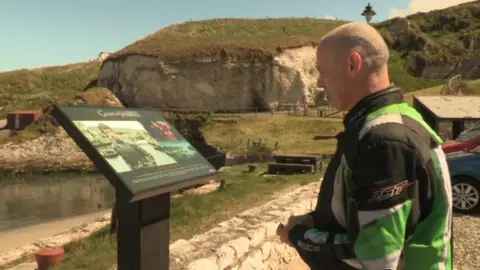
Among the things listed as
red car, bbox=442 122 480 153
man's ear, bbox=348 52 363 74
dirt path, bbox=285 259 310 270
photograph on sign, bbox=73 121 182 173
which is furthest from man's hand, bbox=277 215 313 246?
red car, bbox=442 122 480 153

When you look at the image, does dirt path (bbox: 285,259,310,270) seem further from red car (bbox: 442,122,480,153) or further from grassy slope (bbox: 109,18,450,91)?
grassy slope (bbox: 109,18,450,91)

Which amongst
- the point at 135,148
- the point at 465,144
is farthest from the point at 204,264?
the point at 465,144

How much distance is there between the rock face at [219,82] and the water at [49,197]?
18992 millimetres

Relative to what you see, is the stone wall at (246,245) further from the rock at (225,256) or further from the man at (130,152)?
the man at (130,152)

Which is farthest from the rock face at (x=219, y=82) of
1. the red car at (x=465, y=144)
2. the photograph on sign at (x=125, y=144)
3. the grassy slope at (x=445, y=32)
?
the photograph on sign at (x=125, y=144)

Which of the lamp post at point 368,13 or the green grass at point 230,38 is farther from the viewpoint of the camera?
the green grass at point 230,38

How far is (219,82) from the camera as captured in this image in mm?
51156

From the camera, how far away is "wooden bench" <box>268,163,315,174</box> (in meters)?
14.5

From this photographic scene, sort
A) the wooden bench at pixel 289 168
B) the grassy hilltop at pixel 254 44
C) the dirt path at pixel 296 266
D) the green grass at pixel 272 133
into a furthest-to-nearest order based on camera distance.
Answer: the grassy hilltop at pixel 254 44 → the green grass at pixel 272 133 → the wooden bench at pixel 289 168 → the dirt path at pixel 296 266

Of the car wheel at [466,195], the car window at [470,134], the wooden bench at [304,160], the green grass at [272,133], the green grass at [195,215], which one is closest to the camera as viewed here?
the green grass at [195,215]

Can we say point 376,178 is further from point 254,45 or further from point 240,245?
point 254,45

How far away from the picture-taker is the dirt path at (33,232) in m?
15.2

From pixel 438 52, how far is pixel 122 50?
37.6m

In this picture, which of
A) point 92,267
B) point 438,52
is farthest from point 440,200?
point 438,52
